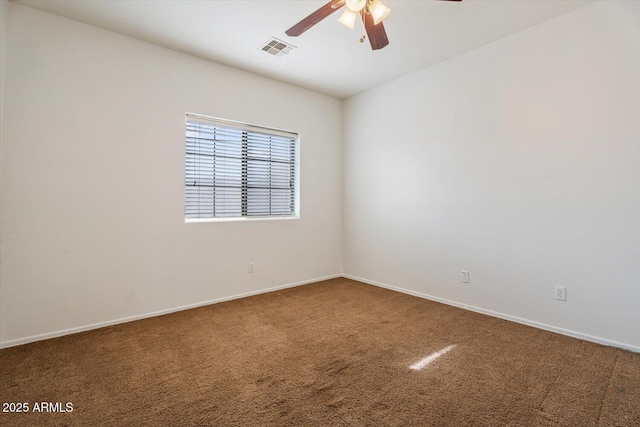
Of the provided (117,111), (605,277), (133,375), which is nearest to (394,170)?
(605,277)

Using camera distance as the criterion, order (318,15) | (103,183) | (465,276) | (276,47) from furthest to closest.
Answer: (465,276) < (276,47) < (103,183) < (318,15)

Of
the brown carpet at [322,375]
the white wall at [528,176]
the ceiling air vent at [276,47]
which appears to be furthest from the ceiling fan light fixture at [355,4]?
the brown carpet at [322,375]

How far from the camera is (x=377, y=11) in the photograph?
1.88m

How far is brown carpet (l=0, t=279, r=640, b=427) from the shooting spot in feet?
5.17

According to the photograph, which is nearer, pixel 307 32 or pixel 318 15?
pixel 318 15

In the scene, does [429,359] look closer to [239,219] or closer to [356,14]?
[356,14]

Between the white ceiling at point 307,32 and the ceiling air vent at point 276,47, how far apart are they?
0.21 ft

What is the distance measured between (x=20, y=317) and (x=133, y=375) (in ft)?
4.33

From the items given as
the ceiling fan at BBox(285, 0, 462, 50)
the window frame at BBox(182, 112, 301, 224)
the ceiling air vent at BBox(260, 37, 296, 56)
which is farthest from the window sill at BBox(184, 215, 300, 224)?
the ceiling fan at BBox(285, 0, 462, 50)

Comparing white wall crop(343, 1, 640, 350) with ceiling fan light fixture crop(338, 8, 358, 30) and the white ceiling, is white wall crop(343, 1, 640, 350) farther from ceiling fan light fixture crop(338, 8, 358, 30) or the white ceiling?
ceiling fan light fixture crop(338, 8, 358, 30)

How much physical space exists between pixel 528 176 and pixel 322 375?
A: 255cm

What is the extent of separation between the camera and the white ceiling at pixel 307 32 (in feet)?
8.01

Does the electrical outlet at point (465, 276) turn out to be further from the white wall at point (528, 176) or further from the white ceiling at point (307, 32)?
the white ceiling at point (307, 32)

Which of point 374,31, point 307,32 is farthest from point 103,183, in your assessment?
point 374,31
